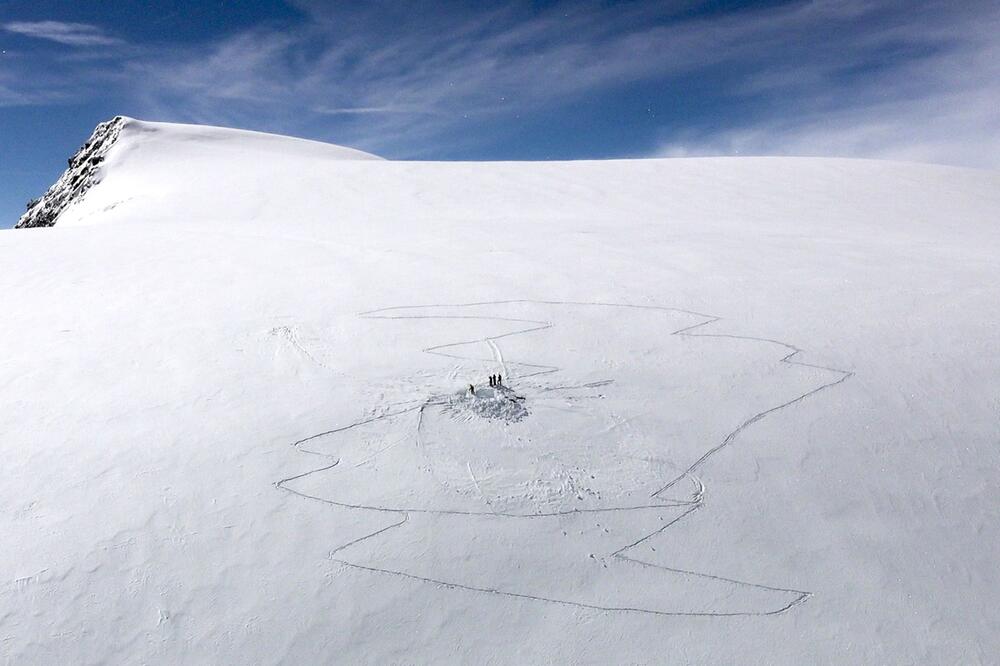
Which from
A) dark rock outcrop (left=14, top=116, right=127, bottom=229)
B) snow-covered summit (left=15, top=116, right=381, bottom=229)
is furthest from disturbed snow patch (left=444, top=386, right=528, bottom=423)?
dark rock outcrop (left=14, top=116, right=127, bottom=229)

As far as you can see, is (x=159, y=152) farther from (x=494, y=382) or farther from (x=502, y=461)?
(x=502, y=461)

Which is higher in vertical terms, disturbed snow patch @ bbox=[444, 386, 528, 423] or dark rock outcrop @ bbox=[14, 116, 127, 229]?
dark rock outcrop @ bbox=[14, 116, 127, 229]

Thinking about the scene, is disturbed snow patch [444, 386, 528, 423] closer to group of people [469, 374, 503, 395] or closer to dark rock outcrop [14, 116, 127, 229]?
group of people [469, 374, 503, 395]

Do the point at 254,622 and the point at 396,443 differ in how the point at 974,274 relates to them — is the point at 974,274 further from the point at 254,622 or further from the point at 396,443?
the point at 254,622

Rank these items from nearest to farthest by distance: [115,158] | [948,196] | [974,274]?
1. [974,274]
2. [948,196]
3. [115,158]

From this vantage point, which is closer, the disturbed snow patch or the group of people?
the disturbed snow patch

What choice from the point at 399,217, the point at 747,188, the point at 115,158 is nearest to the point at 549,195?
the point at 399,217
